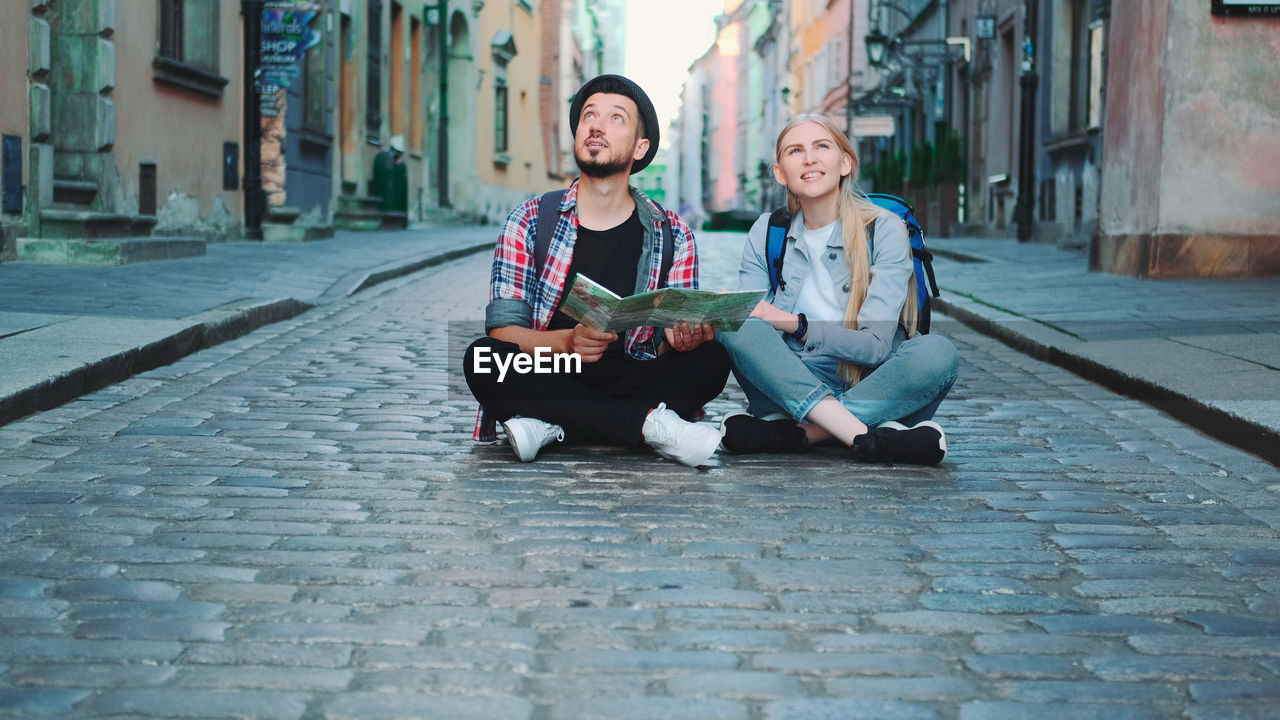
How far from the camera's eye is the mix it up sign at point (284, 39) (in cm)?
1722

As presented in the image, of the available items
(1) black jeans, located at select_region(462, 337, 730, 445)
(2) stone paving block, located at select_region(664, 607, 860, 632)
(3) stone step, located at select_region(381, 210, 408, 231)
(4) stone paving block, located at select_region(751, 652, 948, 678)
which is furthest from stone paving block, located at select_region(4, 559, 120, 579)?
(3) stone step, located at select_region(381, 210, 408, 231)

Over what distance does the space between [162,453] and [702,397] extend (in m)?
1.80

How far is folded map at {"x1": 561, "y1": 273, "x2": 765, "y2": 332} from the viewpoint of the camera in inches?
161

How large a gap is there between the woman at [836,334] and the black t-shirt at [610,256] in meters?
0.44

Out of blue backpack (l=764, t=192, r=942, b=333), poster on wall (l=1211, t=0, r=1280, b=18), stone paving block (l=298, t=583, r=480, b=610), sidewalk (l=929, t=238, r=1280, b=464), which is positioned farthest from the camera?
poster on wall (l=1211, t=0, r=1280, b=18)

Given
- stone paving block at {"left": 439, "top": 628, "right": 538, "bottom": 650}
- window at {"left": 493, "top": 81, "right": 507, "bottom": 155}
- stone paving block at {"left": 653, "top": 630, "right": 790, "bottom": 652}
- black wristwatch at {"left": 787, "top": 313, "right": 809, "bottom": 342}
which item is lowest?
stone paving block at {"left": 439, "top": 628, "right": 538, "bottom": 650}

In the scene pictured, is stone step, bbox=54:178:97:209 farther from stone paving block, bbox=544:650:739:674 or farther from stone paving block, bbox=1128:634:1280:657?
stone paving block, bbox=1128:634:1280:657

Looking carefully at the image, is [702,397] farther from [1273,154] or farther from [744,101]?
[744,101]

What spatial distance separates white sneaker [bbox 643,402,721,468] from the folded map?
0.45m

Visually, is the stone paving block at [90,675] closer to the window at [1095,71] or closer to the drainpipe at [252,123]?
the drainpipe at [252,123]

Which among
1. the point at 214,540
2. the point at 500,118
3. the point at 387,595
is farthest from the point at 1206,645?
the point at 500,118

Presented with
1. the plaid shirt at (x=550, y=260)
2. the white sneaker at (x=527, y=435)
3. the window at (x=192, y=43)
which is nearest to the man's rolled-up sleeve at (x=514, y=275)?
the plaid shirt at (x=550, y=260)

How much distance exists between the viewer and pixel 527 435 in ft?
15.9

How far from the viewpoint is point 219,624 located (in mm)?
2963
